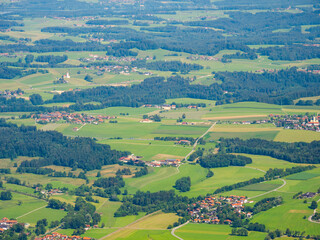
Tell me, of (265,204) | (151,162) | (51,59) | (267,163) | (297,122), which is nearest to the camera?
(265,204)

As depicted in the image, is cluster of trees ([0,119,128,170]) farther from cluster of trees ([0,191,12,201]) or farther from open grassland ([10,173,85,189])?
cluster of trees ([0,191,12,201])

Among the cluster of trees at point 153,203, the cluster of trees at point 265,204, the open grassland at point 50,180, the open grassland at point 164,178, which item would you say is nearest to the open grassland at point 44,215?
the cluster of trees at point 153,203

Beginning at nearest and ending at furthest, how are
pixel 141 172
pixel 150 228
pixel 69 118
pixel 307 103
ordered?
pixel 150 228, pixel 141 172, pixel 69 118, pixel 307 103

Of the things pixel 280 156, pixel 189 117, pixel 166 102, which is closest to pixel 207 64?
pixel 166 102

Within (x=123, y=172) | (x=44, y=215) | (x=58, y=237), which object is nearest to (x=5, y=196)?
(x=44, y=215)

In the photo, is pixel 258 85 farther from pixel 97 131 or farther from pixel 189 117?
pixel 97 131

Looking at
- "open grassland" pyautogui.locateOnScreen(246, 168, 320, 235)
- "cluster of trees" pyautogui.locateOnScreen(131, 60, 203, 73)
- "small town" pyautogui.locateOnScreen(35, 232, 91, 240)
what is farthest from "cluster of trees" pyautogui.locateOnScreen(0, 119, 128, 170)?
"cluster of trees" pyautogui.locateOnScreen(131, 60, 203, 73)

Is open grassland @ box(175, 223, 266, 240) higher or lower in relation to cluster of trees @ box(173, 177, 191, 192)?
lower

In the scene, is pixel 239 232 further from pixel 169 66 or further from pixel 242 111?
pixel 169 66
